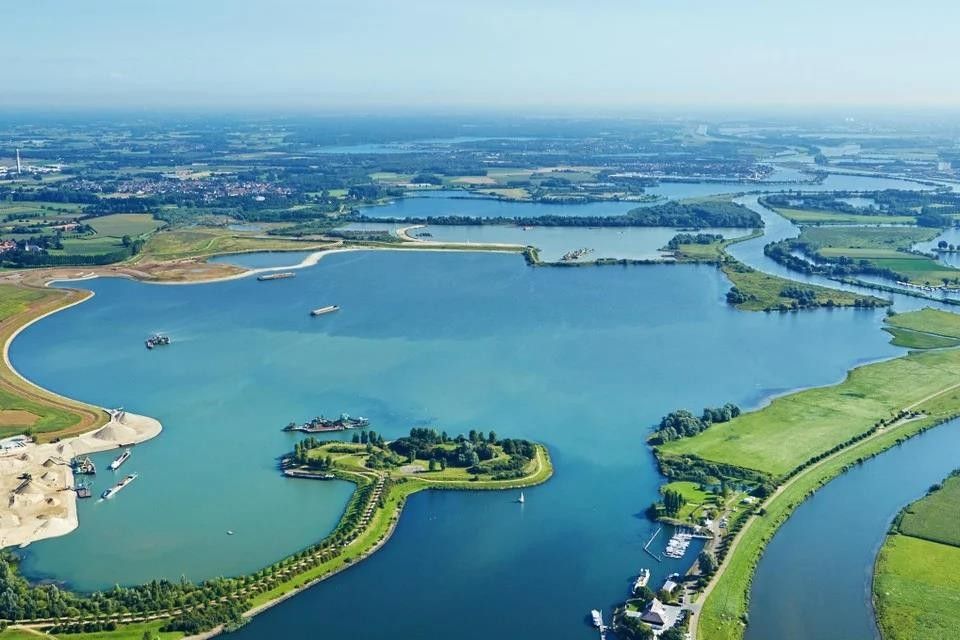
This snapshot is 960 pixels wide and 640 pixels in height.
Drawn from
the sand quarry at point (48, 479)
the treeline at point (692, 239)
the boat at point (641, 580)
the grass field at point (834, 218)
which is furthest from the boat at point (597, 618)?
the grass field at point (834, 218)

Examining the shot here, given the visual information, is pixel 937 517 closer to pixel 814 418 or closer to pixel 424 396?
pixel 814 418

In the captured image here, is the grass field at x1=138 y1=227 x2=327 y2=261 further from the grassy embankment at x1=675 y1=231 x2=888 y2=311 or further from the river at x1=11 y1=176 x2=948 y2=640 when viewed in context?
the grassy embankment at x1=675 y1=231 x2=888 y2=311

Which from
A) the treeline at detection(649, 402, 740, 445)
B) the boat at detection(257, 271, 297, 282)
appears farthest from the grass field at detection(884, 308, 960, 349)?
the boat at detection(257, 271, 297, 282)

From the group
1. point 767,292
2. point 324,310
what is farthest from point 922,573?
point 324,310

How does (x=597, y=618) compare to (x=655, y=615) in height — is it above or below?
below

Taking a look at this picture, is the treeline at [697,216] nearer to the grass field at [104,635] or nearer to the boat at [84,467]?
the boat at [84,467]

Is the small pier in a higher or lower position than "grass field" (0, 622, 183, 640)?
higher
